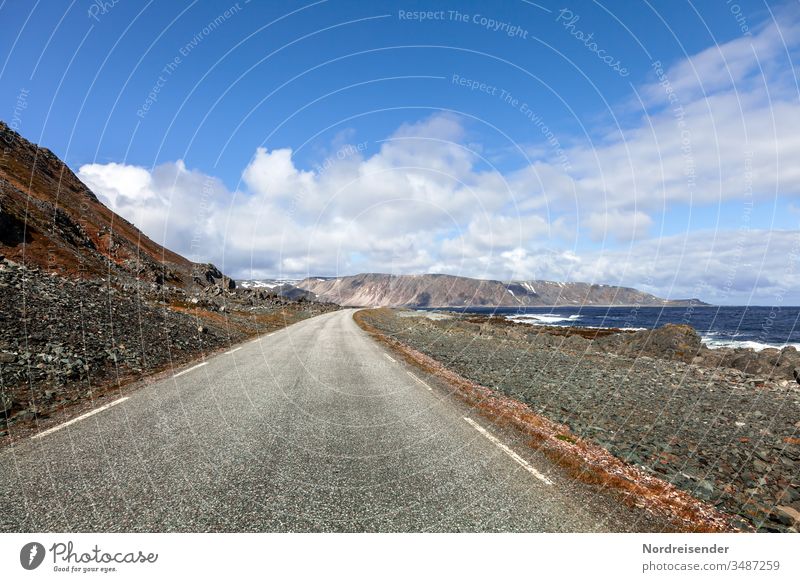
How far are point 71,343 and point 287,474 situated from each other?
13256 mm

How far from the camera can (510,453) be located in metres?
6.96

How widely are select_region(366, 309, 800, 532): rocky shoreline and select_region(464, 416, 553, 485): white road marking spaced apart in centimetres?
226

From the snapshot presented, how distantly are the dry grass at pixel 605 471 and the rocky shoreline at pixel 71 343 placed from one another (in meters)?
9.65

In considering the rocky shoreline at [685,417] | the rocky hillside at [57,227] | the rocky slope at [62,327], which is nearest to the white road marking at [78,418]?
the rocky slope at [62,327]

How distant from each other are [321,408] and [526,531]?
233 inches

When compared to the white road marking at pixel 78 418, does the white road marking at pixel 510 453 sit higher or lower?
higher

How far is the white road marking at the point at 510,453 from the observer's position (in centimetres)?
596

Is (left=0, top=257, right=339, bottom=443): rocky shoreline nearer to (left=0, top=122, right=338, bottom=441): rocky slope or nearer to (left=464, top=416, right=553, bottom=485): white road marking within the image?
(left=0, top=122, right=338, bottom=441): rocky slope

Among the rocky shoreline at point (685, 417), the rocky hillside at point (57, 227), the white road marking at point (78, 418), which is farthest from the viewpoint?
the rocky hillside at point (57, 227)

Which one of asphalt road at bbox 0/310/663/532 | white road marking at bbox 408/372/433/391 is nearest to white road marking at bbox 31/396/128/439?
asphalt road at bbox 0/310/663/532

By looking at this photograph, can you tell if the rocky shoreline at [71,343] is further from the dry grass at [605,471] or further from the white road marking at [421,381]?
the dry grass at [605,471]

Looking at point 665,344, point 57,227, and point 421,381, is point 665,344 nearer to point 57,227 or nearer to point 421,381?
point 421,381

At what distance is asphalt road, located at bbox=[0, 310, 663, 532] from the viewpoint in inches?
173
